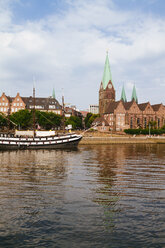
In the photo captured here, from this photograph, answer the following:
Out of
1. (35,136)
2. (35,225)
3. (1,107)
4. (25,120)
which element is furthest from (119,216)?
(1,107)

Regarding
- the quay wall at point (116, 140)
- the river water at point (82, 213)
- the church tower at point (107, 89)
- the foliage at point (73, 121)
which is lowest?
the quay wall at point (116, 140)

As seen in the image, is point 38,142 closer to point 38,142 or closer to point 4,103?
point 38,142

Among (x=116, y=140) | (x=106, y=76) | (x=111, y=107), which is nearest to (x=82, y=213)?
(x=116, y=140)

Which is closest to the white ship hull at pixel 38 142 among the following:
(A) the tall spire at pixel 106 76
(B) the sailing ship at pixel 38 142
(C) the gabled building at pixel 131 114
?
(B) the sailing ship at pixel 38 142

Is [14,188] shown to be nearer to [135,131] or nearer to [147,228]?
[147,228]

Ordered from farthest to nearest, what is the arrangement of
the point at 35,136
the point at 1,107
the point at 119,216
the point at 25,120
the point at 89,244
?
1. the point at 1,107
2. the point at 25,120
3. the point at 35,136
4. the point at 119,216
5. the point at 89,244

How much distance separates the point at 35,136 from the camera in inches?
2625

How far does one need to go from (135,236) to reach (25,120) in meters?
98.0

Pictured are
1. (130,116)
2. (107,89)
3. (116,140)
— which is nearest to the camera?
(116,140)

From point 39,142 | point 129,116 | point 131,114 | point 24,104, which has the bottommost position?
point 39,142

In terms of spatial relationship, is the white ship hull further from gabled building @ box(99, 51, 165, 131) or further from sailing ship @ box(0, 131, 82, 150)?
gabled building @ box(99, 51, 165, 131)

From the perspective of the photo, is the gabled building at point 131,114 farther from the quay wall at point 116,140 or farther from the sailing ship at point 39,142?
the sailing ship at point 39,142

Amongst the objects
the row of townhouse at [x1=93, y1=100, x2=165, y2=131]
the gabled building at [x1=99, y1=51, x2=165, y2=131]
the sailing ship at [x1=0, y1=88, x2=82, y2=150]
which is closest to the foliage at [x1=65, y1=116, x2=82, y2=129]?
the row of townhouse at [x1=93, y1=100, x2=165, y2=131]

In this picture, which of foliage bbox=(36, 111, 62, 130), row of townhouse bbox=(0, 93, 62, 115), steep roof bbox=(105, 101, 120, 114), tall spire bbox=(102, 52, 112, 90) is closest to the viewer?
foliage bbox=(36, 111, 62, 130)
